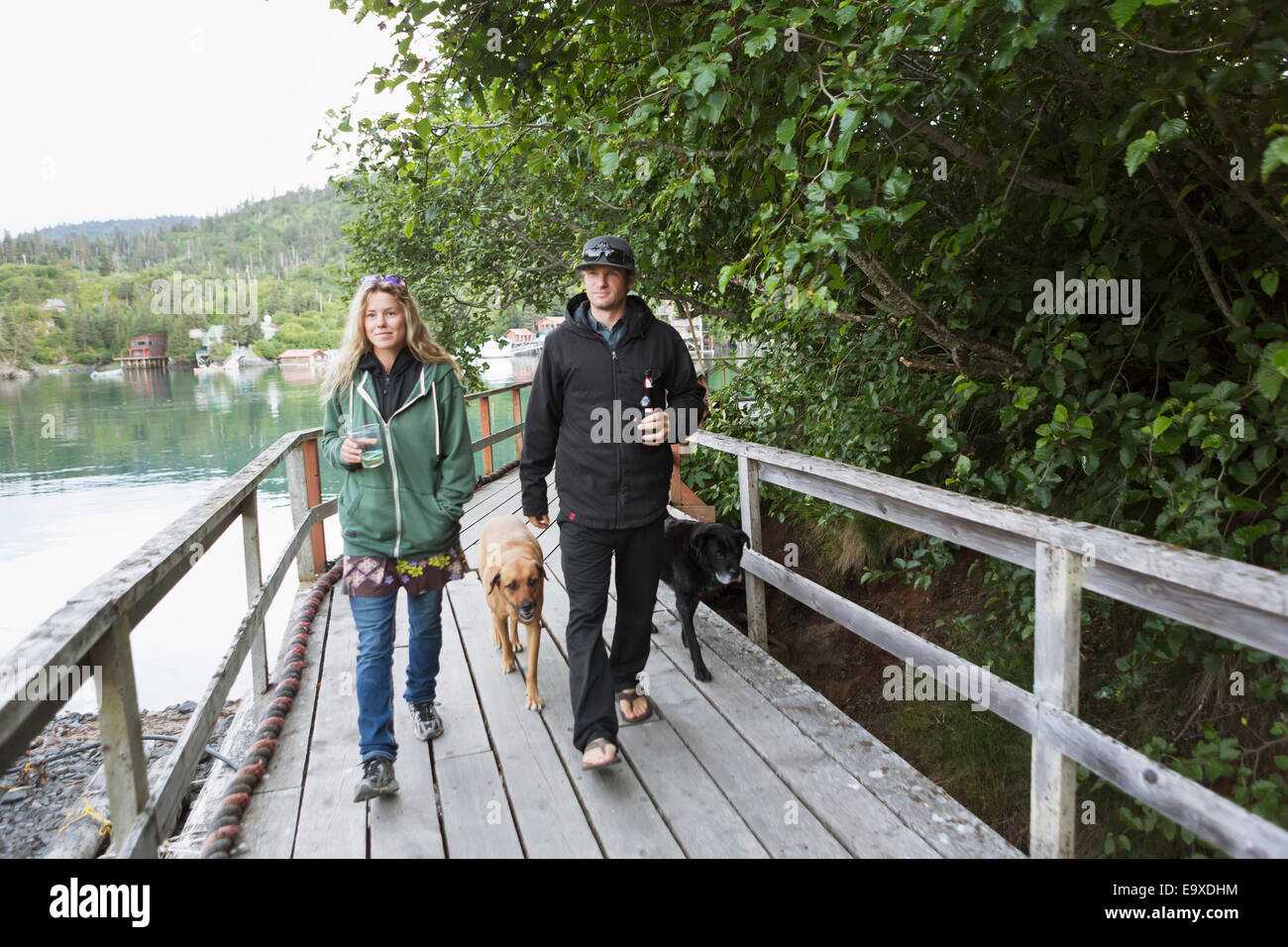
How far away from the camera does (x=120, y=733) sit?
1.77 metres

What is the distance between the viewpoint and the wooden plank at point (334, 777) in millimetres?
2359

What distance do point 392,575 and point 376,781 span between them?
2.21ft

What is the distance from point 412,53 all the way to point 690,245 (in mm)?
2752

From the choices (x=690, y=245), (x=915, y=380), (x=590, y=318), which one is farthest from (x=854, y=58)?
(x=690, y=245)

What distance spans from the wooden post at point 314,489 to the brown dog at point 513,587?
1.90 metres

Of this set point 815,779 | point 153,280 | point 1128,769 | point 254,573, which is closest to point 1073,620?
point 1128,769

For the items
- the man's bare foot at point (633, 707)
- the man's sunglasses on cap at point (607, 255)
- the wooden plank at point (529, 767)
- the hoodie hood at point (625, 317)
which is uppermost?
the man's sunglasses on cap at point (607, 255)

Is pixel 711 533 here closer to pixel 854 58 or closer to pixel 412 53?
pixel 854 58

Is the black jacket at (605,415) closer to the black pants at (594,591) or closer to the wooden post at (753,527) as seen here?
the black pants at (594,591)

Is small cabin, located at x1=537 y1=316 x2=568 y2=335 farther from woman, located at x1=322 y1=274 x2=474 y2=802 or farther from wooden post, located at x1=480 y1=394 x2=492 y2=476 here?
wooden post, located at x1=480 y1=394 x2=492 y2=476

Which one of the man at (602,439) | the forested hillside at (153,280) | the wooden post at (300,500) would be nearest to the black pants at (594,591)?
the man at (602,439)

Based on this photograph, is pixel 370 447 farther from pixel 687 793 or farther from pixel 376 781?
pixel 687 793

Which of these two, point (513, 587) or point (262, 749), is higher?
point (513, 587)

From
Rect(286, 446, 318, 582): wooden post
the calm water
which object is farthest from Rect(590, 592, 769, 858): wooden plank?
Rect(286, 446, 318, 582): wooden post
